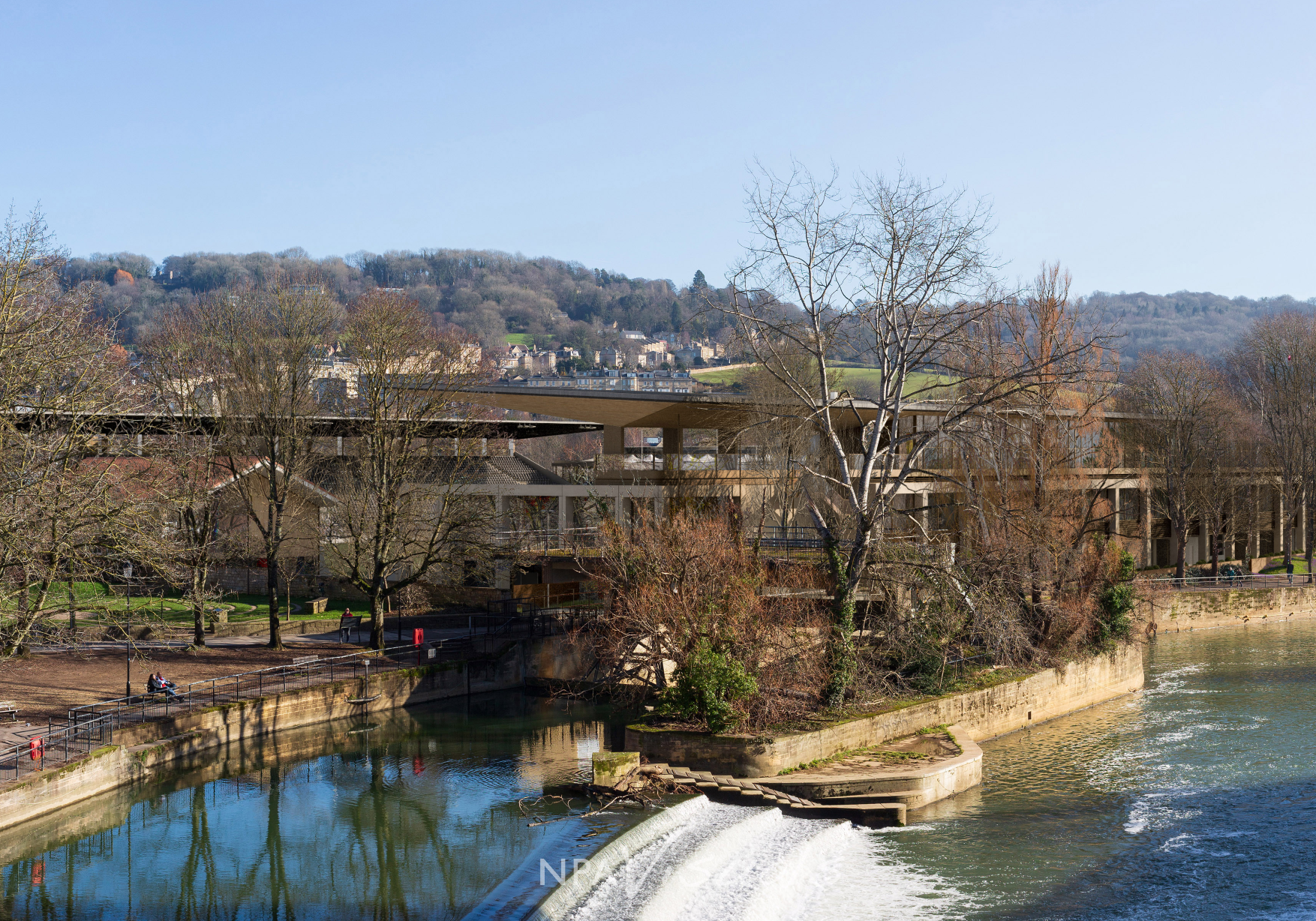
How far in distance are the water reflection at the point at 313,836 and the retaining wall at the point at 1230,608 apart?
33004 millimetres

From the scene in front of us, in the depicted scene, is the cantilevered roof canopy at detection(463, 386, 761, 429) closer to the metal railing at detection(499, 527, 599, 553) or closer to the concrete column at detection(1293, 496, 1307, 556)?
the metal railing at detection(499, 527, 599, 553)

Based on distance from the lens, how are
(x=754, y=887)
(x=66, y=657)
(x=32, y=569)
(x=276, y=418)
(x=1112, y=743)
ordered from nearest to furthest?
(x=754, y=887) → (x=32, y=569) → (x=1112, y=743) → (x=66, y=657) → (x=276, y=418)

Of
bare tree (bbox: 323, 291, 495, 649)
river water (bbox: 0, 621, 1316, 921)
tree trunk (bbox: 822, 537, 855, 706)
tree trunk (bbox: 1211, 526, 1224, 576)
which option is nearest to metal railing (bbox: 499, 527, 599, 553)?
bare tree (bbox: 323, 291, 495, 649)

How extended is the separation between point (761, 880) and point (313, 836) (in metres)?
9.22

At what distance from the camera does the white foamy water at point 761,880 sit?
53.7 ft

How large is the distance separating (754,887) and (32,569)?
617 inches

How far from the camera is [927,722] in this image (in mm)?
26484

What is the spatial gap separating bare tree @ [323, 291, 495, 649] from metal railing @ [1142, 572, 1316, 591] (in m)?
32.7

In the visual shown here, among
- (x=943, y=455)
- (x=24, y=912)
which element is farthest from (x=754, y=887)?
(x=943, y=455)

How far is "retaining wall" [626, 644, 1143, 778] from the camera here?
22.5 metres

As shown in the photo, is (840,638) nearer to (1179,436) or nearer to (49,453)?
(49,453)

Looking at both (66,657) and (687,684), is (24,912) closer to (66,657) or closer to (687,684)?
(687,684)

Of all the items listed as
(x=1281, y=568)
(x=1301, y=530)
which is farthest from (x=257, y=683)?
(x=1301, y=530)

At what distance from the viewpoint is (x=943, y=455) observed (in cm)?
→ 4575
